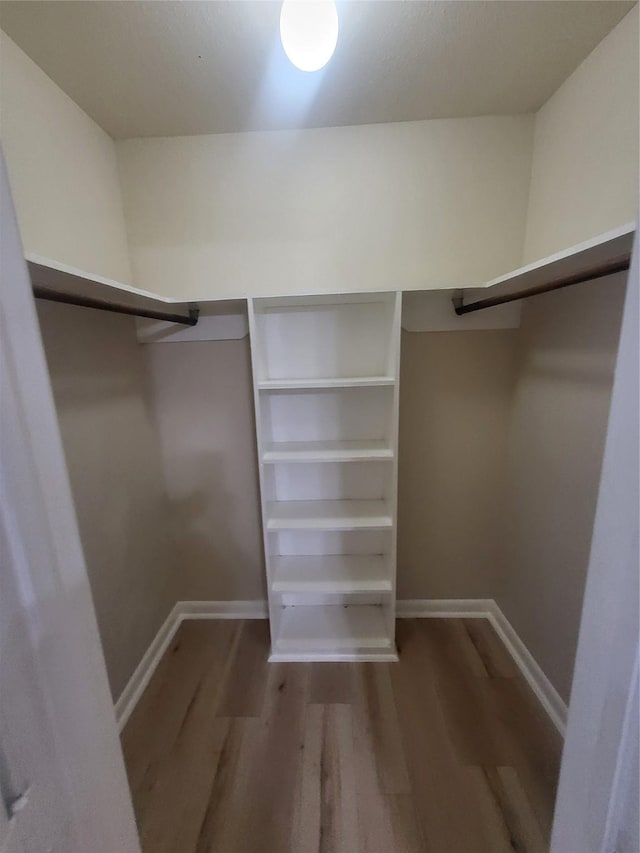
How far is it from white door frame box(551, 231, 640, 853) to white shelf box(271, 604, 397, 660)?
1.22m

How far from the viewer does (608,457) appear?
536 millimetres

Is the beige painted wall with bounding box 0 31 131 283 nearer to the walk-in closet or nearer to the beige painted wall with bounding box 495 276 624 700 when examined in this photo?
the walk-in closet

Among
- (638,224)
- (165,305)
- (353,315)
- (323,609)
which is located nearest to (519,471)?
(353,315)

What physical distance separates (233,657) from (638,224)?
2.12m

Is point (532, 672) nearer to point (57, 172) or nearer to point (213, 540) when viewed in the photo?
point (213, 540)

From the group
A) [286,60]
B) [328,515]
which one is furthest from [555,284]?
[328,515]

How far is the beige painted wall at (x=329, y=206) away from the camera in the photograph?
62.0 inches

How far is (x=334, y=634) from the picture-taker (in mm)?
1833

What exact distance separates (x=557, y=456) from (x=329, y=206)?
4.69ft

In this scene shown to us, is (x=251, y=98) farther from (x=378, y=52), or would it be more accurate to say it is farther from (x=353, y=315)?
(x=353, y=315)

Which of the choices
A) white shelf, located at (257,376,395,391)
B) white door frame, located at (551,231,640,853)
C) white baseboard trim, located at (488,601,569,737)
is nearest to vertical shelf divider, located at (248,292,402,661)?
white shelf, located at (257,376,395,391)

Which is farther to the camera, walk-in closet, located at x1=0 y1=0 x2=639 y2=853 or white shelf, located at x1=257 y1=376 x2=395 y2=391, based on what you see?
white shelf, located at x1=257 y1=376 x2=395 y2=391

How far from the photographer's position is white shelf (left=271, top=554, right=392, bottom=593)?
1.74 m

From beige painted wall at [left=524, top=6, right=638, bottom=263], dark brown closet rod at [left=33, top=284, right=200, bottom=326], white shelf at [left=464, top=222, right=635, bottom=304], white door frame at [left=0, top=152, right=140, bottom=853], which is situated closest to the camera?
white door frame at [left=0, top=152, right=140, bottom=853]
